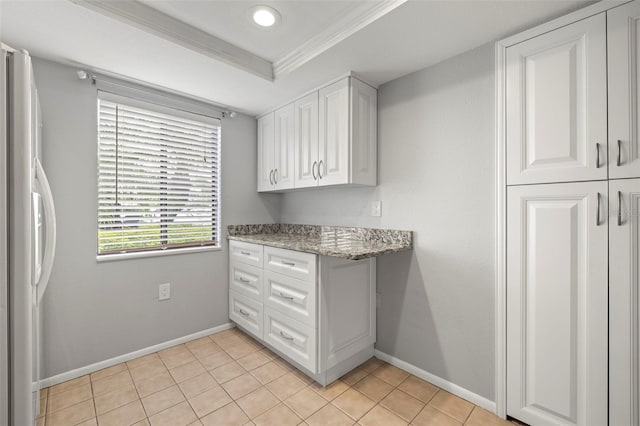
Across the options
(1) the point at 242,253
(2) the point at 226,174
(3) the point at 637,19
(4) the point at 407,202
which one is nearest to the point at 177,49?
(2) the point at 226,174

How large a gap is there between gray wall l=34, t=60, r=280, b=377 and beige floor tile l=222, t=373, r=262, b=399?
84 centimetres

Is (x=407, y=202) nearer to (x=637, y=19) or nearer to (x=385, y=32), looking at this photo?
(x=385, y=32)

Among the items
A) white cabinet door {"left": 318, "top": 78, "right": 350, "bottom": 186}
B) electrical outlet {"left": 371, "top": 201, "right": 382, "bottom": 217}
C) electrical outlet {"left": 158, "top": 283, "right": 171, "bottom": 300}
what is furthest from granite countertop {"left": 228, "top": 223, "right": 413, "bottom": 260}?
electrical outlet {"left": 158, "top": 283, "right": 171, "bottom": 300}

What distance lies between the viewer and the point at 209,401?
1704 mm

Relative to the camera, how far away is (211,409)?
1637mm

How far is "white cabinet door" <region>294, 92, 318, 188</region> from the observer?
2.26 metres

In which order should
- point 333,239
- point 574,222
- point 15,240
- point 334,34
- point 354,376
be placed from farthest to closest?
point 333,239 < point 354,376 < point 334,34 < point 574,222 < point 15,240

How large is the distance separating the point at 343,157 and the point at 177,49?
4.06 feet

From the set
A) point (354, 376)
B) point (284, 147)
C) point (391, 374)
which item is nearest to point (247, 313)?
point (354, 376)

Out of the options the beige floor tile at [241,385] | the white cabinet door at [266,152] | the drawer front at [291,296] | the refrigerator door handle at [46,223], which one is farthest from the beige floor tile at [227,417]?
the white cabinet door at [266,152]

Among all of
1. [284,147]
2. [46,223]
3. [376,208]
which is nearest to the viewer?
[46,223]

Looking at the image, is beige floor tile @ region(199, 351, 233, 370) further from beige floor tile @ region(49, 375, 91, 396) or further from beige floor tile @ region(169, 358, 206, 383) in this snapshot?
beige floor tile @ region(49, 375, 91, 396)

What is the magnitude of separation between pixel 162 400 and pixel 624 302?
97.9 inches

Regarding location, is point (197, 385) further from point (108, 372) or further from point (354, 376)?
point (354, 376)
